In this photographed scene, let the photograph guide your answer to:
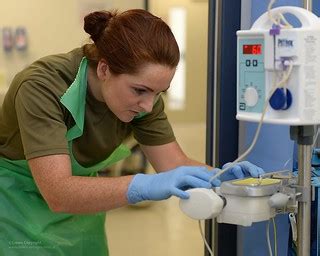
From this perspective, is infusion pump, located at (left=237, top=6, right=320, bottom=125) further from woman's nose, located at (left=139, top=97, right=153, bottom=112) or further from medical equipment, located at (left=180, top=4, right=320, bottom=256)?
woman's nose, located at (left=139, top=97, right=153, bottom=112)

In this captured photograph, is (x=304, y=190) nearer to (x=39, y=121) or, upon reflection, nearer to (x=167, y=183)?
(x=167, y=183)

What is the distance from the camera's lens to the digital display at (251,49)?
3.37 feet

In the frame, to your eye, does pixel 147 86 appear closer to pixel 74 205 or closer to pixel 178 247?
pixel 74 205

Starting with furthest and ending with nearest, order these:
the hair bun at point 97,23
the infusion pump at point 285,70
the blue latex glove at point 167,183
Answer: the hair bun at point 97,23 < the blue latex glove at point 167,183 < the infusion pump at point 285,70

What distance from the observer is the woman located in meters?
1.19

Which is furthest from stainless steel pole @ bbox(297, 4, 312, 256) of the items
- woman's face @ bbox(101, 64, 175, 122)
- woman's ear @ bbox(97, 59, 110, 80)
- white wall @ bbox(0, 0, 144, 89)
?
white wall @ bbox(0, 0, 144, 89)

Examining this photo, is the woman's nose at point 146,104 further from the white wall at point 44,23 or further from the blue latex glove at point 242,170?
the white wall at point 44,23

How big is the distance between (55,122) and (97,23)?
0.27m

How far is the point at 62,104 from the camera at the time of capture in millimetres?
1316

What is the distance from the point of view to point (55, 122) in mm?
1261

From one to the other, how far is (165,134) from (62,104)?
352 millimetres

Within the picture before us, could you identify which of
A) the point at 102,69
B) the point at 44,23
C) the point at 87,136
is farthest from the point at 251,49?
the point at 44,23

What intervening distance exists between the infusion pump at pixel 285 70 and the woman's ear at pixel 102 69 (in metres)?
0.39

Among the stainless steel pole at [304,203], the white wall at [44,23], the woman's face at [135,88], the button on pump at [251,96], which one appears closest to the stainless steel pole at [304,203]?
the stainless steel pole at [304,203]
